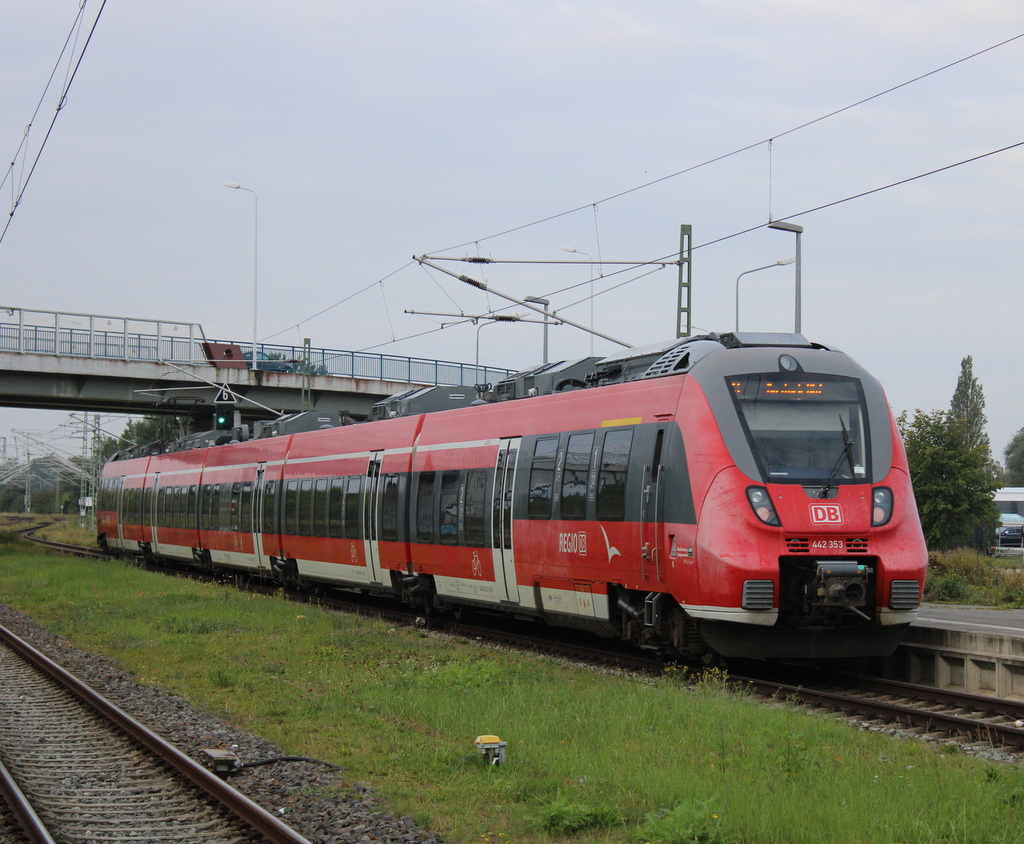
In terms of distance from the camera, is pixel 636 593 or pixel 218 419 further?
pixel 218 419

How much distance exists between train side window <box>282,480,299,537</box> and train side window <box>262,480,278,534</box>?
2.24 ft

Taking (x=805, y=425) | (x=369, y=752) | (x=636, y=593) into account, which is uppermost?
(x=805, y=425)

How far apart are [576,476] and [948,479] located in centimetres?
1815

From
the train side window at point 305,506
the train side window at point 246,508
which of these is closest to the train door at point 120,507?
the train side window at point 246,508

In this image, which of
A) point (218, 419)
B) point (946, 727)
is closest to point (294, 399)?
point (218, 419)

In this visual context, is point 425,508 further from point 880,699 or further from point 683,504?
point 880,699

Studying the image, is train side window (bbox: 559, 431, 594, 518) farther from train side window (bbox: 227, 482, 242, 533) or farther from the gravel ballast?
train side window (bbox: 227, 482, 242, 533)

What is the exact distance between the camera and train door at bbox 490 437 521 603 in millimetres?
15141

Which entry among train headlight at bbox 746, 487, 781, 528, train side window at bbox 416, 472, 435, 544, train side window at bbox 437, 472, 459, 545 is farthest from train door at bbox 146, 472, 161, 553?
train headlight at bbox 746, 487, 781, 528

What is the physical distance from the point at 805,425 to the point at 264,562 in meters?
17.3

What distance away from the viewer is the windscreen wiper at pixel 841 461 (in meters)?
11.1

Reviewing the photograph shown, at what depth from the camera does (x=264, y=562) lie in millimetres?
26078

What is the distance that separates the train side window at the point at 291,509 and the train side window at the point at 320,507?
1282 millimetres

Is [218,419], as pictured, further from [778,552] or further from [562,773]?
[562,773]
